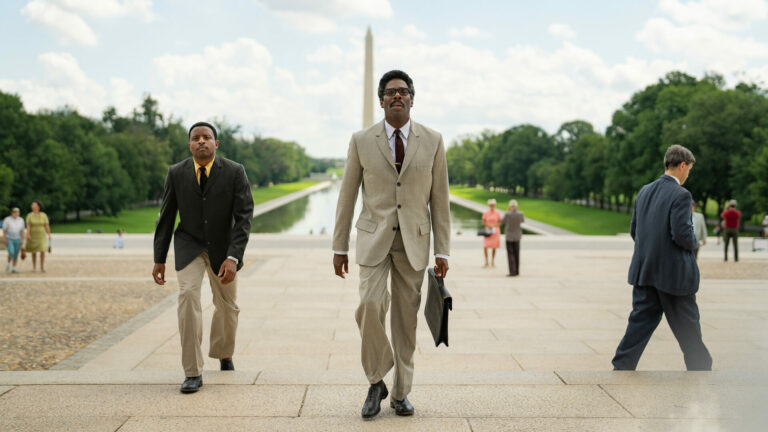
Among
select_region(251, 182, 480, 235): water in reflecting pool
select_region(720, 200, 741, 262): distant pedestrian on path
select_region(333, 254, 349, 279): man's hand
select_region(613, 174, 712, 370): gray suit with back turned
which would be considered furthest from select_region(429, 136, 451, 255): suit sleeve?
select_region(251, 182, 480, 235): water in reflecting pool

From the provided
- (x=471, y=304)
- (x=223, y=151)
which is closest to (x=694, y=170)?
(x=471, y=304)

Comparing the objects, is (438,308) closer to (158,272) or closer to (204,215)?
(204,215)

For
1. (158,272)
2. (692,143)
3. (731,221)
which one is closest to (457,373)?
(158,272)

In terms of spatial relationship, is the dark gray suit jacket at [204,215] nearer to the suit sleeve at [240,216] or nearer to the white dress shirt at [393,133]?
the suit sleeve at [240,216]

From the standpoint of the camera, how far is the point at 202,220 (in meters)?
4.54

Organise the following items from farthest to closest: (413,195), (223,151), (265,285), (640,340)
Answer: (223,151)
(265,285)
(640,340)
(413,195)

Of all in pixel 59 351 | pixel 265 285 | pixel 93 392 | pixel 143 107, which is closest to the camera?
pixel 93 392

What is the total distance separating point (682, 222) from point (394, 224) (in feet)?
6.69

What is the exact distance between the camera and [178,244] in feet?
14.8

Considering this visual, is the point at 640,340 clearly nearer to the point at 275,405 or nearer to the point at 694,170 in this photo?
the point at 275,405

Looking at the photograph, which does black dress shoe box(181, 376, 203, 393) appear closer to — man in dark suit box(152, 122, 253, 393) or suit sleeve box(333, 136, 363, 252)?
man in dark suit box(152, 122, 253, 393)

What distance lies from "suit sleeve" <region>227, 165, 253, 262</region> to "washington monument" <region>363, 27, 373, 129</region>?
33.7 m

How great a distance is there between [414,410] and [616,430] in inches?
43.4

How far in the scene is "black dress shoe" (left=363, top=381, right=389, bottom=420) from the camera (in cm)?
377
